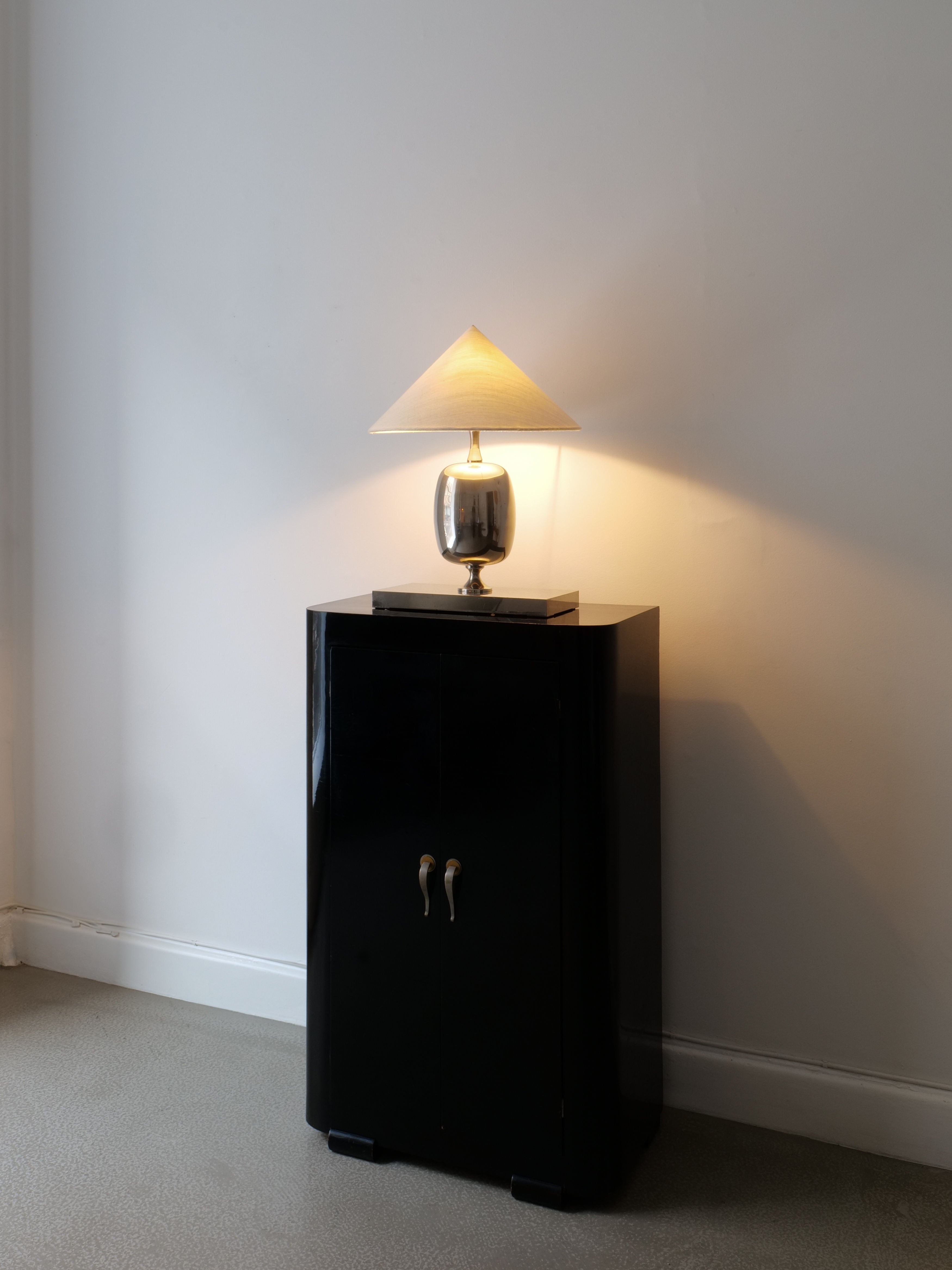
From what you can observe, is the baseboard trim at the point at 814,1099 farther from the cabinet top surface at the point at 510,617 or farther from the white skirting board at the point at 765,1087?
the cabinet top surface at the point at 510,617

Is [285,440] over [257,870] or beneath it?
over

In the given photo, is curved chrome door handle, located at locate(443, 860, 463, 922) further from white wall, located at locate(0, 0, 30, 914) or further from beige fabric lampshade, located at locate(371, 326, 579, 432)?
white wall, located at locate(0, 0, 30, 914)

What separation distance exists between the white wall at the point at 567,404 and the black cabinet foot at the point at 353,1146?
0.62 meters

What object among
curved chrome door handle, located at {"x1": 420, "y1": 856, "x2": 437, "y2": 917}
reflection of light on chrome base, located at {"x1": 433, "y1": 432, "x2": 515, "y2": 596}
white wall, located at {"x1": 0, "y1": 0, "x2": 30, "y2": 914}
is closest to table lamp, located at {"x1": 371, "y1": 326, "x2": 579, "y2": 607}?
reflection of light on chrome base, located at {"x1": 433, "y1": 432, "x2": 515, "y2": 596}

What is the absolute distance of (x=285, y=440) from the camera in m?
2.46

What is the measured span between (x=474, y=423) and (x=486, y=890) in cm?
84

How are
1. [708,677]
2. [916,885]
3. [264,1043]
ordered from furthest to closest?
[264,1043], [708,677], [916,885]

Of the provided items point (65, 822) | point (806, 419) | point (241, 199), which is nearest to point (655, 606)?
point (806, 419)

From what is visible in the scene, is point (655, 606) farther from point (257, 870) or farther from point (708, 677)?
point (257, 870)

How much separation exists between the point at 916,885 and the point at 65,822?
2.18m

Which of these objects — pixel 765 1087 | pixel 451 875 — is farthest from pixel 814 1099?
pixel 451 875

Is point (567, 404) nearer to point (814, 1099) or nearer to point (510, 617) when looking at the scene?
point (510, 617)

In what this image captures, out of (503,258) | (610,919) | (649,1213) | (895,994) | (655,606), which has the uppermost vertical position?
(503,258)

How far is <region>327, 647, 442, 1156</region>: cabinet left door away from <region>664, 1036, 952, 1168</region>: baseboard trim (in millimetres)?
574
